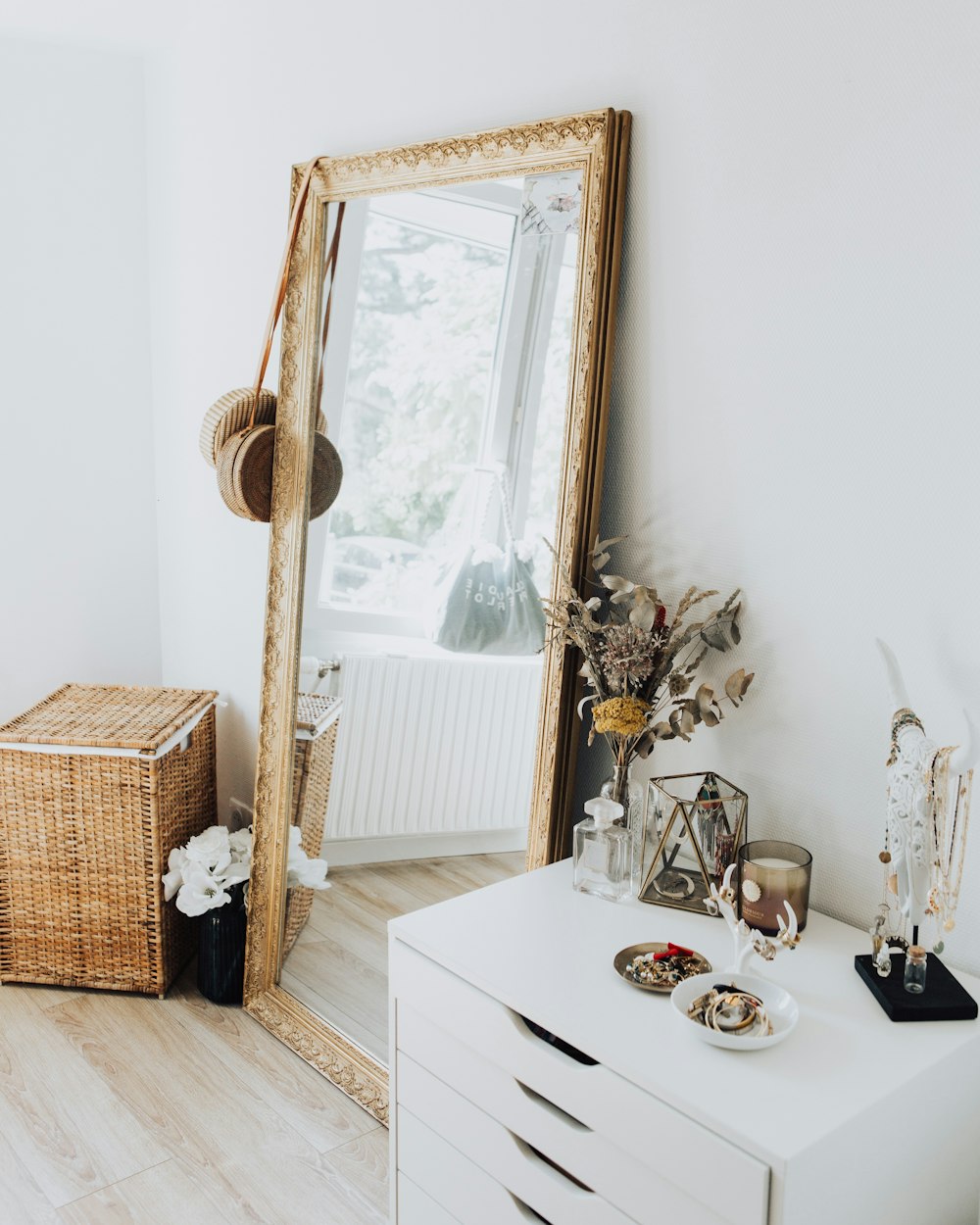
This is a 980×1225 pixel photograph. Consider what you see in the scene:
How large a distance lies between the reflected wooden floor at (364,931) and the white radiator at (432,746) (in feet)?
0.23

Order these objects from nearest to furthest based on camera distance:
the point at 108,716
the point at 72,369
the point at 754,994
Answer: the point at 754,994, the point at 108,716, the point at 72,369

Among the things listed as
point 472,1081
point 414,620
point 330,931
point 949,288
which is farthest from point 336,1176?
point 949,288

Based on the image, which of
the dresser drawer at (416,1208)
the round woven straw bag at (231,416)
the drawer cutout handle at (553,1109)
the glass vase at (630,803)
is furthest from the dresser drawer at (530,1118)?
the round woven straw bag at (231,416)

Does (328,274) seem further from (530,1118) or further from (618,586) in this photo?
(530,1118)

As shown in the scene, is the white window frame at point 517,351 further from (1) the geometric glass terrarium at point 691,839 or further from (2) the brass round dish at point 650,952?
(2) the brass round dish at point 650,952

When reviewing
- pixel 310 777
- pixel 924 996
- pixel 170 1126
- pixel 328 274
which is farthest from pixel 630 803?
pixel 328 274

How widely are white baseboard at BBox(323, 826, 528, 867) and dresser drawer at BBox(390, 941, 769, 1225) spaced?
398 millimetres

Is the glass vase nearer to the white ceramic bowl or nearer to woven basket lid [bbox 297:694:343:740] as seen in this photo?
the white ceramic bowl

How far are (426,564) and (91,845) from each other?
1.04m

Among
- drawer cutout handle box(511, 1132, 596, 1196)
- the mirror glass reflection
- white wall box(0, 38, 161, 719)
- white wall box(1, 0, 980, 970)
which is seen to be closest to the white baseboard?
the mirror glass reflection

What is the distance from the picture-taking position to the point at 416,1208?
55.0 inches

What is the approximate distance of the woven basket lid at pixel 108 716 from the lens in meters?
2.15

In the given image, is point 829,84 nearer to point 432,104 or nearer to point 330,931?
point 432,104

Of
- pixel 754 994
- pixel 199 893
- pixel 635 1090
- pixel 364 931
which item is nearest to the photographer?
pixel 635 1090
